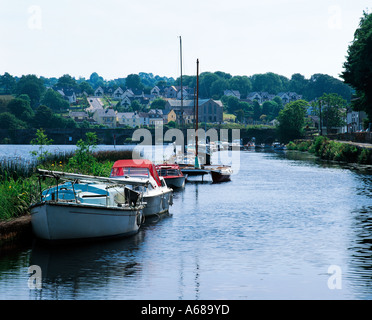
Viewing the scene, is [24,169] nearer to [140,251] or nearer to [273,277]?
[140,251]

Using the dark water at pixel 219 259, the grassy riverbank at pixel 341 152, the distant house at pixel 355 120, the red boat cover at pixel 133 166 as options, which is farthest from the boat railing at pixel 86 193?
the distant house at pixel 355 120

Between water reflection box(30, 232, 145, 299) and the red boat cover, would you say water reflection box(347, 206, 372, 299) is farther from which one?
the red boat cover

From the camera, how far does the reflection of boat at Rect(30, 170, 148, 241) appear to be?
2261 centimetres

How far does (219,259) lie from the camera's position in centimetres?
2261

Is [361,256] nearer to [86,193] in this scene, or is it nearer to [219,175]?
[86,193]

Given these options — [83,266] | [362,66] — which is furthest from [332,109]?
[83,266]

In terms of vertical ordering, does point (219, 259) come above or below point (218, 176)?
below

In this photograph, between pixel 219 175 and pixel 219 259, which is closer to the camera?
pixel 219 259

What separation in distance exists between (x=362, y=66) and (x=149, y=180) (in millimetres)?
47566

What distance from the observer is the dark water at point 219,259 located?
59.0 feet

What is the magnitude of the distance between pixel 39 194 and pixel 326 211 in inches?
773

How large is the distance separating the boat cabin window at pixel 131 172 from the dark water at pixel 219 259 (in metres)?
2.96

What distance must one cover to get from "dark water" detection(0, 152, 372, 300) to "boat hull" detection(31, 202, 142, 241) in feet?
1.92

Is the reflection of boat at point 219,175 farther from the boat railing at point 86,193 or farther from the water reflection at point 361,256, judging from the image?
the boat railing at point 86,193
